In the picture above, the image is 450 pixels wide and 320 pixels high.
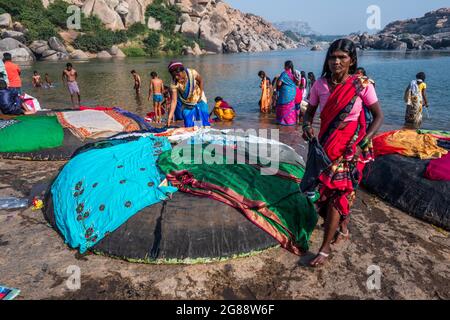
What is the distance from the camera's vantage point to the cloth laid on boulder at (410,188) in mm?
3996

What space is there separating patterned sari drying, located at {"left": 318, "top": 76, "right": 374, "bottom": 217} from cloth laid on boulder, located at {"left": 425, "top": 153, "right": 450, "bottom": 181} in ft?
5.91

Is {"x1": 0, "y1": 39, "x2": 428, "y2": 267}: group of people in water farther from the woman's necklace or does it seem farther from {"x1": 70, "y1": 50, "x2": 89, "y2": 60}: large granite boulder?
{"x1": 70, "y1": 50, "x2": 89, "y2": 60}: large granite boulder

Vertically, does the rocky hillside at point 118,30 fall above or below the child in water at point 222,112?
above

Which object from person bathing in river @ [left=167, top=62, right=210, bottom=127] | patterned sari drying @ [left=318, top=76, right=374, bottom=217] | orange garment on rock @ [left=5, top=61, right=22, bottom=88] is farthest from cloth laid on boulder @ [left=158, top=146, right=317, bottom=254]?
orange garment on rock @ [left=5, top=61, right=22, bottom=88]

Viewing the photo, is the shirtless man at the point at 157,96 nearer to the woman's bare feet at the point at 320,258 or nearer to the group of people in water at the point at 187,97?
the group of people in water at the point at 187,97

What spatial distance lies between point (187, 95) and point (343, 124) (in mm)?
3542

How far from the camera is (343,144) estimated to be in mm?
2928

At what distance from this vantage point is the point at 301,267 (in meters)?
3.15

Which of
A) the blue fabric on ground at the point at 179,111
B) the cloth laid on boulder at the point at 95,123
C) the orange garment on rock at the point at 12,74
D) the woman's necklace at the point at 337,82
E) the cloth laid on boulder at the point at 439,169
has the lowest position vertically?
the cloth laid on boulder at the point at 439,169

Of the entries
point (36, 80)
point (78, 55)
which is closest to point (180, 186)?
point (36, 80)

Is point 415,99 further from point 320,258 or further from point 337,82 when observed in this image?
point 320,258

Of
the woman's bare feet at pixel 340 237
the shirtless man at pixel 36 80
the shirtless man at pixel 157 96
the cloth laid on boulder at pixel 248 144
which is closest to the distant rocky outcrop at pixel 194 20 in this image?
the shirtless man at pixel 36 80

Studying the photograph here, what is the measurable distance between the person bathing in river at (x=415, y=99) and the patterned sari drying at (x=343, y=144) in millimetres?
8347
